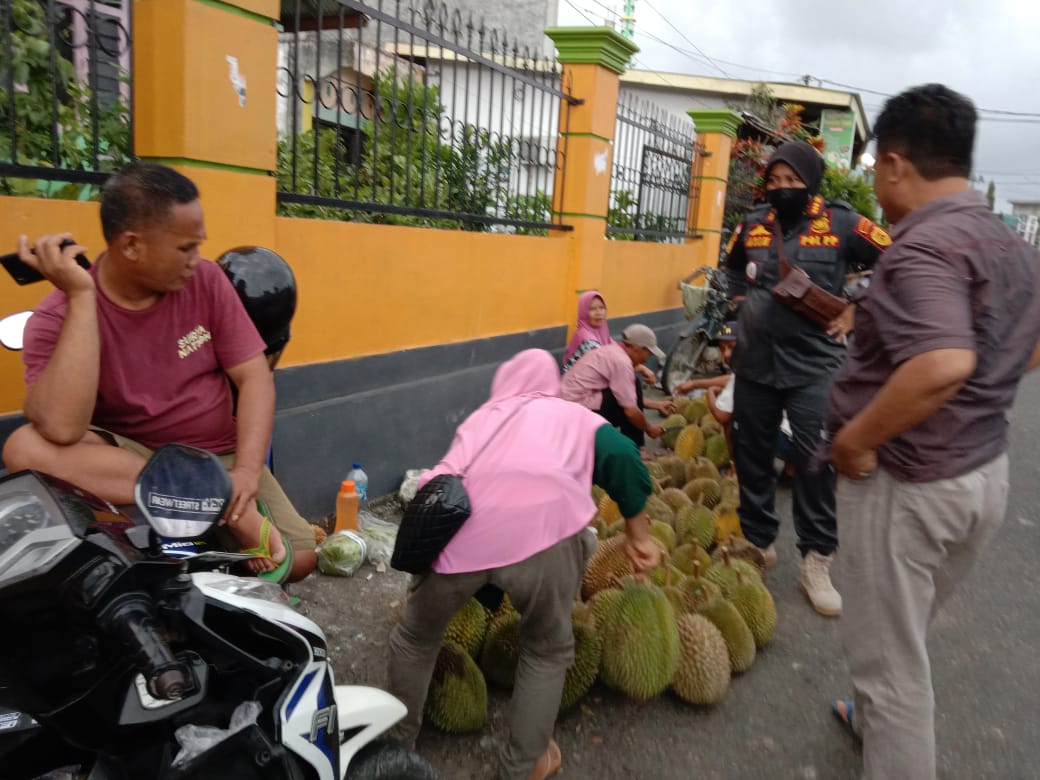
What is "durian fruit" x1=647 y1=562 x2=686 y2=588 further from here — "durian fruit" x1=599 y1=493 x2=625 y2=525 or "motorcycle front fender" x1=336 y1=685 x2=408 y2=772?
"motorcycle front fender" x1=336 y1=685 x2=408 y2=772

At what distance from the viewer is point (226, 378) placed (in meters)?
2.15

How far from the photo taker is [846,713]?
2.55m

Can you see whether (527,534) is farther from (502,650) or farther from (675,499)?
(675,499)

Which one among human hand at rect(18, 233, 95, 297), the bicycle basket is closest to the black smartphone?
human hand at rect(18, 233, 95, 297)

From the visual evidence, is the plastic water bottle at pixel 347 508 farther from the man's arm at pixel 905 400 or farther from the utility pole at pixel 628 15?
the utility pole at pixel 628 15

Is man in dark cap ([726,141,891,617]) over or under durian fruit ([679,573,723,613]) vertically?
over

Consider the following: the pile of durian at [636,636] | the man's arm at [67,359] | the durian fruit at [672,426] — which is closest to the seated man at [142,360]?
the man's arm at [67,359]

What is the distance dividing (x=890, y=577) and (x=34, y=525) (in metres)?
1.74

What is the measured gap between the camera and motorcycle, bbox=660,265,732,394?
7.27 meters

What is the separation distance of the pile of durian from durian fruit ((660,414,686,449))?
191 centimetres

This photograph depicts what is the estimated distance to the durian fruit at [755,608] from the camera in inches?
114

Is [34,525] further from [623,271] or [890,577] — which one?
[623,271]

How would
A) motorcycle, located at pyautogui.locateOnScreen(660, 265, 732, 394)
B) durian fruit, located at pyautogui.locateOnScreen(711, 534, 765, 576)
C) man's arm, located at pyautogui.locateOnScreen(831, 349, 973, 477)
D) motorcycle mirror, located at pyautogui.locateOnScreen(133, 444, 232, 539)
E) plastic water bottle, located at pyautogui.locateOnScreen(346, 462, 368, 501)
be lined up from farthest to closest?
1. motorcycle, located at pyautogui.locateOnScreen(660, 265, 732, 394)
2. plastic water bottle, located at pyautogui.locateOnScreen(346, 462, 368, 501)
3. durian fruit, located at pyautogui.locateOnScreen(711, 534, 765, 576)
4. man's arm, located at pyautogui.locateOnScreen(831, 349, 973, 477)
5. motorcycle mirror, located at pyautogui.locateOnScreen(133, 444, 232, 539)

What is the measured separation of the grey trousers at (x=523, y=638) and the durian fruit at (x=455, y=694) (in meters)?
0.19
